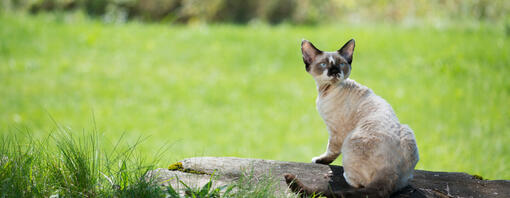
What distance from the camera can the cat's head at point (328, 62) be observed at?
290cm

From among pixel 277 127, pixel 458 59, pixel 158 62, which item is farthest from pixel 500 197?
pixel 158 62

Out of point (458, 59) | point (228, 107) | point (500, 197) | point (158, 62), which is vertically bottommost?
point (500, 197)

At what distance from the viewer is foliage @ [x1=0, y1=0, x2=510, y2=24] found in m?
11.0

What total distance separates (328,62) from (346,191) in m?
0.78

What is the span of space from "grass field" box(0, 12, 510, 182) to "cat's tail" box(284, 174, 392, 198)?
2632 millimetres

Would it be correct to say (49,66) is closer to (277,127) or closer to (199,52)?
(199,52)

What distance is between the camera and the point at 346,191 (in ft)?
8.95

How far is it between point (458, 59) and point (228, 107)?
4.09 meters

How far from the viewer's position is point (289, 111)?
284 inches

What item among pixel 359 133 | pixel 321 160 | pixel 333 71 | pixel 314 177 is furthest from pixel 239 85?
pixel 359 133

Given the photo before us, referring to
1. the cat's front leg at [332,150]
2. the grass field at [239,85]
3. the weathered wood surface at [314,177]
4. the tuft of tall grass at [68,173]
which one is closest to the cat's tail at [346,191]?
the weathered wood surface at [314,177]

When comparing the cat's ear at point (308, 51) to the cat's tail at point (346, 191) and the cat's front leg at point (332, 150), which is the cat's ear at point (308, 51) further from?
the cat's tail at point (346, 191)

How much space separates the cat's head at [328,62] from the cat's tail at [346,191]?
2.17 ft

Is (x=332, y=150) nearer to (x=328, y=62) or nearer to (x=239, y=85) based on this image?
(x=328, y=62)
